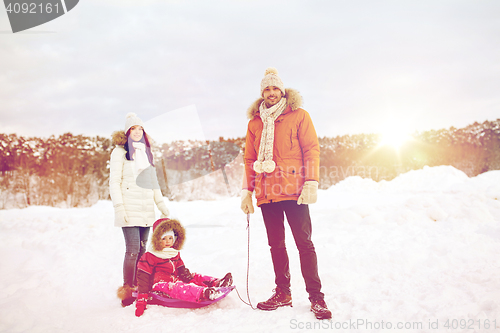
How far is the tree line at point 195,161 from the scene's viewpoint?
38.0 ft

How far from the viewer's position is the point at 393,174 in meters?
14.2

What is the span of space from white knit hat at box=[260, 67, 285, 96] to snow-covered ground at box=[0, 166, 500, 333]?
6.71ft

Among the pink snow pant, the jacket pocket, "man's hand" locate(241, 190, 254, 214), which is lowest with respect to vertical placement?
the pink snow pant

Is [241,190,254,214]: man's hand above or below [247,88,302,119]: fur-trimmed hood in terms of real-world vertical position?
below

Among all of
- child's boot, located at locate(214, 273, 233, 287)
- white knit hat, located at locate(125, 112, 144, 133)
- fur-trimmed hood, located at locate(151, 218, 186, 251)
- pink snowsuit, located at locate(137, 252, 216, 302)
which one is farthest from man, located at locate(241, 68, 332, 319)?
white knit hat, located at locate(125, 112, 144, 133)

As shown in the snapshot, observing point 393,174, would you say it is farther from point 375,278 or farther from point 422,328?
point 422,328

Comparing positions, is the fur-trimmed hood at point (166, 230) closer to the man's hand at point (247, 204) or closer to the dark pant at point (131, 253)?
the dark pant at point (131, 253)

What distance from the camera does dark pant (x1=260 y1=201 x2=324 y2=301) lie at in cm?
246

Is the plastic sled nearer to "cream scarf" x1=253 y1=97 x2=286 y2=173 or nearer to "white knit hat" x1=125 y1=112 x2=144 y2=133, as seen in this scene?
"cream scarf" x1=253 y1=97 x2=286 y2=173

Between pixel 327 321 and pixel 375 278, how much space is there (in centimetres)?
124

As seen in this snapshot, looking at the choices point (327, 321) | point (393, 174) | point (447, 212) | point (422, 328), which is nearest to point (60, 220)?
point (327, 321)

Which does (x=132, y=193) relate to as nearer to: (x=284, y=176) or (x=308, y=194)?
(x=284, y=176)

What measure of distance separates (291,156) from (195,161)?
11417 mm

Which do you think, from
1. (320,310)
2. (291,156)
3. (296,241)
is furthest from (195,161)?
(320,310)
